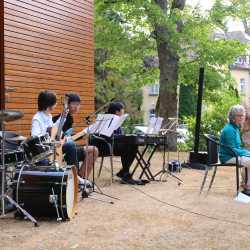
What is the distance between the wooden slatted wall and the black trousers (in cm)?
162

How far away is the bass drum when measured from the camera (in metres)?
5.20

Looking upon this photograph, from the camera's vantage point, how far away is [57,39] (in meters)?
9.93

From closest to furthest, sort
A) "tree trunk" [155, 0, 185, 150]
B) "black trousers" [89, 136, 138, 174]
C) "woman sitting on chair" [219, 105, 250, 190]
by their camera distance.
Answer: "woman sitting on chair" [219, 105, 250, 190] < "black trousers" [89, 136, 138, 174] < "tree trunk" [155, 0, 185, 150]

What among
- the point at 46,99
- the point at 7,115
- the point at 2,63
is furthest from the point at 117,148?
the point at 7,115

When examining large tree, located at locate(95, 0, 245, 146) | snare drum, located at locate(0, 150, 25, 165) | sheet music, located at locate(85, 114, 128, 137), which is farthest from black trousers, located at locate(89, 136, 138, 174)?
large tree, located at locate(95, 0, 245, 146)

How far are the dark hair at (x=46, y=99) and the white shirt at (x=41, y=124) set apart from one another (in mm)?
85

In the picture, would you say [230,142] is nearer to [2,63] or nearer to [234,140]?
[234,140]

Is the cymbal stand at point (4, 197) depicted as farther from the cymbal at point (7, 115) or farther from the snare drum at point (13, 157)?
the cymbal at point (7, 115)

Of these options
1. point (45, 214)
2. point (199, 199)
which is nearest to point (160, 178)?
point (199, 199)

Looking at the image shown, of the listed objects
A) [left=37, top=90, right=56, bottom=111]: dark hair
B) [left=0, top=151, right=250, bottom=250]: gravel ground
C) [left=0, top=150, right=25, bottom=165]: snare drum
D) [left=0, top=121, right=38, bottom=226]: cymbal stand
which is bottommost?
[left=0, top=151, right=250, bottom=250]: gravel ground

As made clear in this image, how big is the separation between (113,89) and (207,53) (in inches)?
438

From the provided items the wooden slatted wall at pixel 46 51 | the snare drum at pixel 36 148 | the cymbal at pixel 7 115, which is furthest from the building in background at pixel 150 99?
the cymbal at pixel 7 115

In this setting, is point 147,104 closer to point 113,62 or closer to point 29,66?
point 113,62

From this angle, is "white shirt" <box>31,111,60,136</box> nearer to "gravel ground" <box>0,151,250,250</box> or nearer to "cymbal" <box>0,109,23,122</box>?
"cymbal" <box>0,109,23,122</box>
